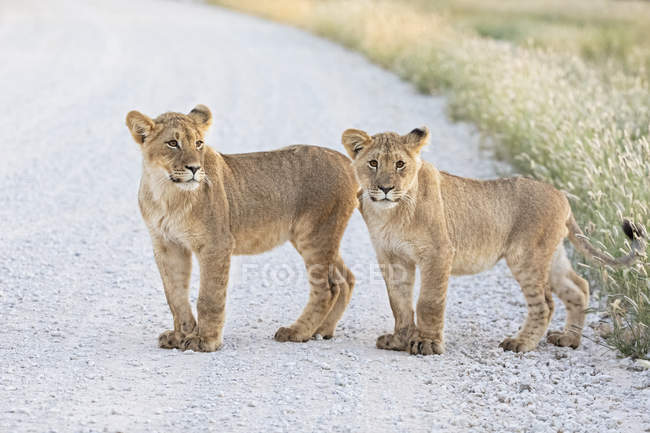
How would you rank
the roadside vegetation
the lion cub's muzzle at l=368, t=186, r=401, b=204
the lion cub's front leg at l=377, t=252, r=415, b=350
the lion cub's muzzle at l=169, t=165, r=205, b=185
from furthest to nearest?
1. the roadside vegetation
2. the lion cub's front leg at l=377, t=252, r=415, b=350
3. the lion cub's muzzle at l=368, t=186, r=401, b=204
4. the lion cub's muzzle at l=169, t=165, r=205, b=185

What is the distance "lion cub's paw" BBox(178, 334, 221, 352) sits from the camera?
18.6 ft

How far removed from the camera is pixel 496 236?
618 cm

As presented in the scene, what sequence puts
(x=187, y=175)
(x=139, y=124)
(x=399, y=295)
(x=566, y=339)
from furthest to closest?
(x=566, y=339), (x=399, y=295), (x=139, y=124), (x=187, y=175)

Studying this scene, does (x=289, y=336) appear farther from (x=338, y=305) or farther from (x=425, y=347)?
(x=425, y=347)

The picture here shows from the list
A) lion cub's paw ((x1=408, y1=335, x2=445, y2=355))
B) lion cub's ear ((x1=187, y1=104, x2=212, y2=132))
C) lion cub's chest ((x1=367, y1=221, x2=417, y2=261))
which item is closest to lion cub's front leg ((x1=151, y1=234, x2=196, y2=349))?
lion cub's ear ((x1=187, y1=104, x2=212, y2=132))

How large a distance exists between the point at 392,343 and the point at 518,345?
744mm

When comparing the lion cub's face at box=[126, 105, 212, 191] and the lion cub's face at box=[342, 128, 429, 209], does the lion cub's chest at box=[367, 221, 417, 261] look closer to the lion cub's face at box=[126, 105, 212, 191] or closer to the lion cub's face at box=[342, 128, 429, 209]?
the lion cub's face at box=[342, 128, 429, 209]

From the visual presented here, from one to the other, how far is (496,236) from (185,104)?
29.9 feet

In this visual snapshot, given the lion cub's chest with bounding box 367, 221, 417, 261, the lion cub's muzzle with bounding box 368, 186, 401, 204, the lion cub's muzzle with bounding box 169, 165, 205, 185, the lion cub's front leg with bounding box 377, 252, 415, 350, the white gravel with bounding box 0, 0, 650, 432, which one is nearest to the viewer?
the white gravel with bounding box 0, 0, 650, 432

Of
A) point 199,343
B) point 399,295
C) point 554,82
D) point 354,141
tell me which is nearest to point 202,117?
point 354,141

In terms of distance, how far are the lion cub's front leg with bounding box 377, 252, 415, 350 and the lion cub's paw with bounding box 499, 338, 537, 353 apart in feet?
1.91

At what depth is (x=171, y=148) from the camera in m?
5.51

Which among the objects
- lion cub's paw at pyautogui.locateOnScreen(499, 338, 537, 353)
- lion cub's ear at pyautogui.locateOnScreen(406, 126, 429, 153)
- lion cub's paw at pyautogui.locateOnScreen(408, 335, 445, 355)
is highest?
lion cub's ear at pyautogui.locateOnScreen(406, 126, 429, 153)

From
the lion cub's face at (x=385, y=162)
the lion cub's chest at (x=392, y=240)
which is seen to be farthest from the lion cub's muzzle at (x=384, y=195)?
the lion cub's chest at (x=392, y=240)
